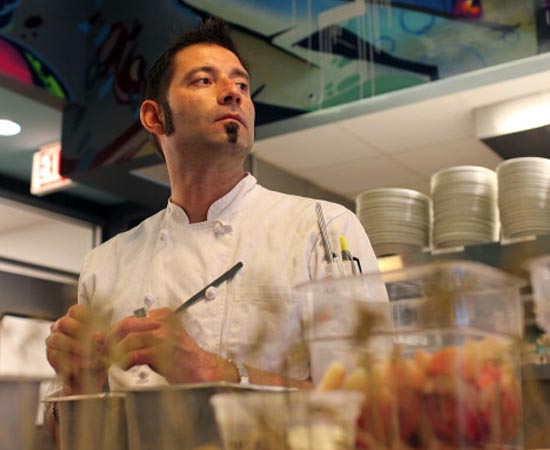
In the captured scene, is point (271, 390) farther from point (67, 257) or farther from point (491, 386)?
point (67, 257)

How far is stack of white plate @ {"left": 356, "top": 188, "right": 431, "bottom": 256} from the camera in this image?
2.53 metres

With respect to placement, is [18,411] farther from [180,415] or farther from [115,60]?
[115,60]

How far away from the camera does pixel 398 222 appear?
8.33ft

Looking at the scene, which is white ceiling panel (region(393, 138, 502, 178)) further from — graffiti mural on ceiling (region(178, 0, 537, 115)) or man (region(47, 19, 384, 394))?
man (region(47, 19, 384, 394))

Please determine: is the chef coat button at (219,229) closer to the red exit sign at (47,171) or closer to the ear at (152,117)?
the ear at (152,117)

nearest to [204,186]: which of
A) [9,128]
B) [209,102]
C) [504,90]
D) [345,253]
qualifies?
[209,102]

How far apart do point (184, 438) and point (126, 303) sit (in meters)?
0.91

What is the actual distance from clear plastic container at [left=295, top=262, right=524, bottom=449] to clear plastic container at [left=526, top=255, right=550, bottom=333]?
4 centimetres

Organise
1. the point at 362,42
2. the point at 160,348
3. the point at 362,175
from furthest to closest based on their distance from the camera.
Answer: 1. the point at 362,175
2. the point at 362,42
3. the point at 160,348

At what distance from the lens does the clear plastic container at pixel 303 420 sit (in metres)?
0.51

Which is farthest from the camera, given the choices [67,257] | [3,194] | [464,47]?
[67,257]

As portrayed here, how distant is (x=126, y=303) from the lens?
4.86 ft

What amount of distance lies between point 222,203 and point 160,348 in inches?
35.3

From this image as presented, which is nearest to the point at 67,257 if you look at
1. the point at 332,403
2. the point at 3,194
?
the point at 3,194
